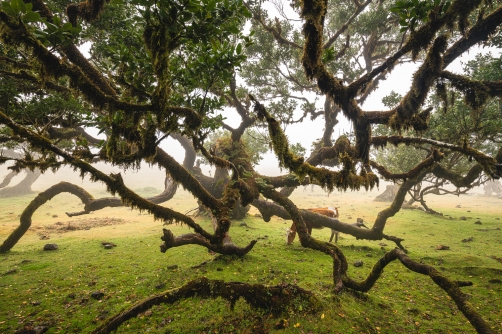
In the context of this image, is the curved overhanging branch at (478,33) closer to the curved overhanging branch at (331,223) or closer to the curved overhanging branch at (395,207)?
the curved overhanging branch at (395,207)

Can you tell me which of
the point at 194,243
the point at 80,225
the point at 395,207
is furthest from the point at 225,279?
the point at 80,225

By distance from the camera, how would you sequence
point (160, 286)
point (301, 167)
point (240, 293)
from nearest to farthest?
1. point (240, 293)
2. point (160, 286)
3. point (301, 167)

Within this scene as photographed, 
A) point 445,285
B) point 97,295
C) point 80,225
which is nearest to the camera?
point 445,285

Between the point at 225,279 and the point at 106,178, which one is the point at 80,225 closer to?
the point at 106,178

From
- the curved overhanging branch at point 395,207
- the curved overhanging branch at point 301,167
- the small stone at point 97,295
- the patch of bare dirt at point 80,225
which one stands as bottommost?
the patch of bare dirt at point 80,225

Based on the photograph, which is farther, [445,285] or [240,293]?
[240,293]

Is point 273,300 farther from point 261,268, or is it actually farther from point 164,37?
point 164,37

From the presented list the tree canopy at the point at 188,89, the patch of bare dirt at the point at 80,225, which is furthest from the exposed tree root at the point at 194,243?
the patch of bare dirt at the point at 80,225

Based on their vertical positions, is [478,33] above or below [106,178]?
above

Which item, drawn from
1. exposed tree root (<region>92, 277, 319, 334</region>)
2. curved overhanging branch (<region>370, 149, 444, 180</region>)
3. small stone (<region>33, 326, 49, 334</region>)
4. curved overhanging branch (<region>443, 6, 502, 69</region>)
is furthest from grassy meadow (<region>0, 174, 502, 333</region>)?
curved overhanging branch (<region>443, 6, 502, 69</region>)

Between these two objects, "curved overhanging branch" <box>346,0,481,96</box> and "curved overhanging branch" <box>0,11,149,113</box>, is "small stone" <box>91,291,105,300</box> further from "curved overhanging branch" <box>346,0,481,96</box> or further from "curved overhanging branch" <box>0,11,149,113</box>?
"curved overhanging branch" <box>346,0,481,96</box>

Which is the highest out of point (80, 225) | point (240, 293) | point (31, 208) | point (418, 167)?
point (418, 167)

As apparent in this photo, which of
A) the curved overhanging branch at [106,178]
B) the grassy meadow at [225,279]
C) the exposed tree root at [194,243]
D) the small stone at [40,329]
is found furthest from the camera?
the exposed tree root at [194,243]

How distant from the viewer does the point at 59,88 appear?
244 inches
